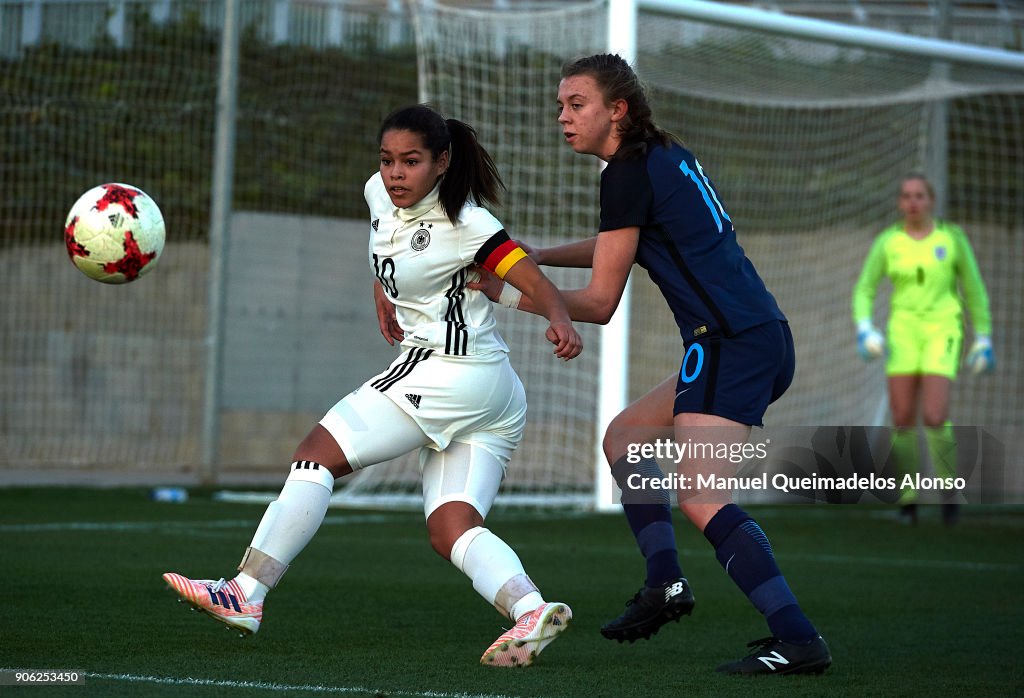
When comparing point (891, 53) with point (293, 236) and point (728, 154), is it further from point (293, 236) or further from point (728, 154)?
point (293, 236)

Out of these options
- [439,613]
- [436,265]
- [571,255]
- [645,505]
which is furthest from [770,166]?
[436,265]

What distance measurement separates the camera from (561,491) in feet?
39.3

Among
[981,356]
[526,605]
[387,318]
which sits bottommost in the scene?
[526,605]

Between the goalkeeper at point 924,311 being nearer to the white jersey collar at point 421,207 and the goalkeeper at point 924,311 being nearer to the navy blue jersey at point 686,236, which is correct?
the navy blue jersey at point 686,236

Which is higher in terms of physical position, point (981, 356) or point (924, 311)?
point (924, 311)

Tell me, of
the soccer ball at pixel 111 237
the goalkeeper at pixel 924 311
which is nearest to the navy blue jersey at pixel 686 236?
the soccer ball at pixel 111 237

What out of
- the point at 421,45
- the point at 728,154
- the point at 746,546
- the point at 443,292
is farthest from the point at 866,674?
the point at 728,154

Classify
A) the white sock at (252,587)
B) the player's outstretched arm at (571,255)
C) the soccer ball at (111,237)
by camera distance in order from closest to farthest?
the white sock at (252,587), the player's outstretched arm at (571,255), the soccer ball at (111,237)

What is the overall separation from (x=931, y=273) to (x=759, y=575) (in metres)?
6.23

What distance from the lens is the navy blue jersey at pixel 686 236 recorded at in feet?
14.8

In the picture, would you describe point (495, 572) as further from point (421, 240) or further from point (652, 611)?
point (421, 240)

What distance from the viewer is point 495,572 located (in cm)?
450

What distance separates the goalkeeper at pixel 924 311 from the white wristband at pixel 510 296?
5.80 metres

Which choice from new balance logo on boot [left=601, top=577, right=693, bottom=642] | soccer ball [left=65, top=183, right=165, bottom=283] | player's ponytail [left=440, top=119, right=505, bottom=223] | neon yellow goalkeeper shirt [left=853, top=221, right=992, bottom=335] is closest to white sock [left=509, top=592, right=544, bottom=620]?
new balance logo on boot [left=601, top=577, right=693, bottom=642]
